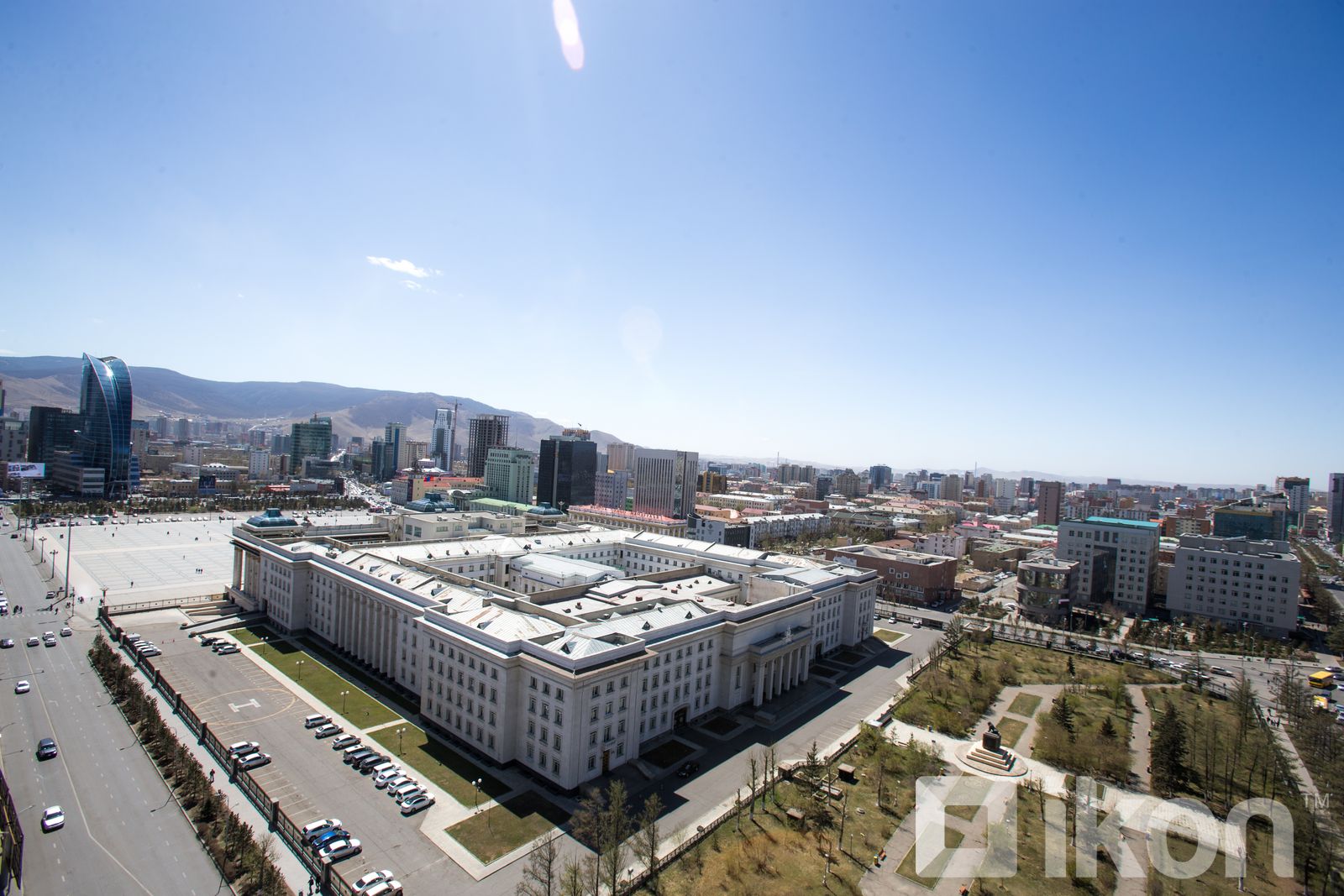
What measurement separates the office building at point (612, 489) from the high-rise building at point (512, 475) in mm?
18993

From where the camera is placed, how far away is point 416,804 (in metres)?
30.5

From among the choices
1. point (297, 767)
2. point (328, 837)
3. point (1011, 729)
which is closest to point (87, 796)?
point (297, 767)

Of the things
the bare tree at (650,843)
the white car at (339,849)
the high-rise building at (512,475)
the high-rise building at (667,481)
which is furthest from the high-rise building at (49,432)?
the bare tree at (650,843)

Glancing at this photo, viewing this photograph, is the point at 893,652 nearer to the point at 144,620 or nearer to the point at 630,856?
the point at 630,856

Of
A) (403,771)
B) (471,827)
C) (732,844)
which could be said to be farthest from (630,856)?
(403,771)

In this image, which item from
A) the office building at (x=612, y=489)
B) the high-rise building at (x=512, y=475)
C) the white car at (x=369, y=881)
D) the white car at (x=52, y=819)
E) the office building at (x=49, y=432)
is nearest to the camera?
the white car at (x=369, y=881)

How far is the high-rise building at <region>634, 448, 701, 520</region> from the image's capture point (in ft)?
430

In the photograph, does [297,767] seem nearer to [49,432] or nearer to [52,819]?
[52,819]

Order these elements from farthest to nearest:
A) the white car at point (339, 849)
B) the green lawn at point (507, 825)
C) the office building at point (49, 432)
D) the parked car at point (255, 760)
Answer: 1. the office building at point (49, 432)
2. the parked car at point (255, 760)
3. the green lawn at point (507, 825)
4. the white car at point (339, 849)

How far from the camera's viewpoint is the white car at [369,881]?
79.8 feet

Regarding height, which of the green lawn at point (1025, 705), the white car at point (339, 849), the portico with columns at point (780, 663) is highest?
the portico with columns at point (780, 663)

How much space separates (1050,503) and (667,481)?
105 m

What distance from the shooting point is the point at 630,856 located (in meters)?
28.1

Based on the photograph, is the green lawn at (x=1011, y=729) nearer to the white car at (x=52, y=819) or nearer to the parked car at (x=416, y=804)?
the parked car at (x=416, y=804)
